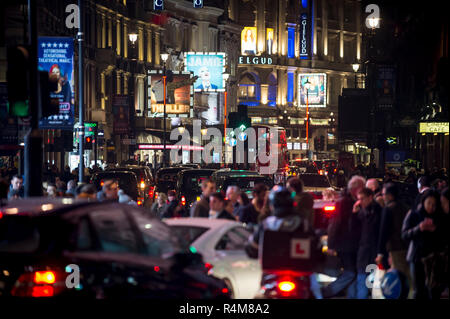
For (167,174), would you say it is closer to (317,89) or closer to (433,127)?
(433,127)

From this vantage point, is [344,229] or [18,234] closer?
[18,234]

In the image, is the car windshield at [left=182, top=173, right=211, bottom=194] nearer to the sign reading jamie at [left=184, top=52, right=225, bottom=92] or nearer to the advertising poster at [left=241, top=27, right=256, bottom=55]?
the sign reading jamie at [left=184, top=52, right=225, bottom=92]

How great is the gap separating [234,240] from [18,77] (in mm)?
3781

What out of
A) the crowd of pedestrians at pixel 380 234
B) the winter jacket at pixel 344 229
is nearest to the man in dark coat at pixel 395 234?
the crowd of pedestrians at pixel 380 234

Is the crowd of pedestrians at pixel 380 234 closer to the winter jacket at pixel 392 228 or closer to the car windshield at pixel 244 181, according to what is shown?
the winter jacket at pixel 392 228

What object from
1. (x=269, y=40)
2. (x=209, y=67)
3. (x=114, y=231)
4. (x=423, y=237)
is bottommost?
(x=423, y=237)

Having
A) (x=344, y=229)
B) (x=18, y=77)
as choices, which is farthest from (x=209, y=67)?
(x=344, y=229)

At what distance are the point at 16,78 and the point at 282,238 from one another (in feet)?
16.8

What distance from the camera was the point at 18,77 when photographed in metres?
11.6

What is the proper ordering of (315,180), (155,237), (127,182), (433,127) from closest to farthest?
(155,237)
(127,182)
(315,180)
(433,127)

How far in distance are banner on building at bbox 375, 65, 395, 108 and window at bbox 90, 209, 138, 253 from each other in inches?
1414

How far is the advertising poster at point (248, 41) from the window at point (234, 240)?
103m

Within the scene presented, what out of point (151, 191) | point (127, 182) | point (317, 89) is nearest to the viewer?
point (127, 182)
